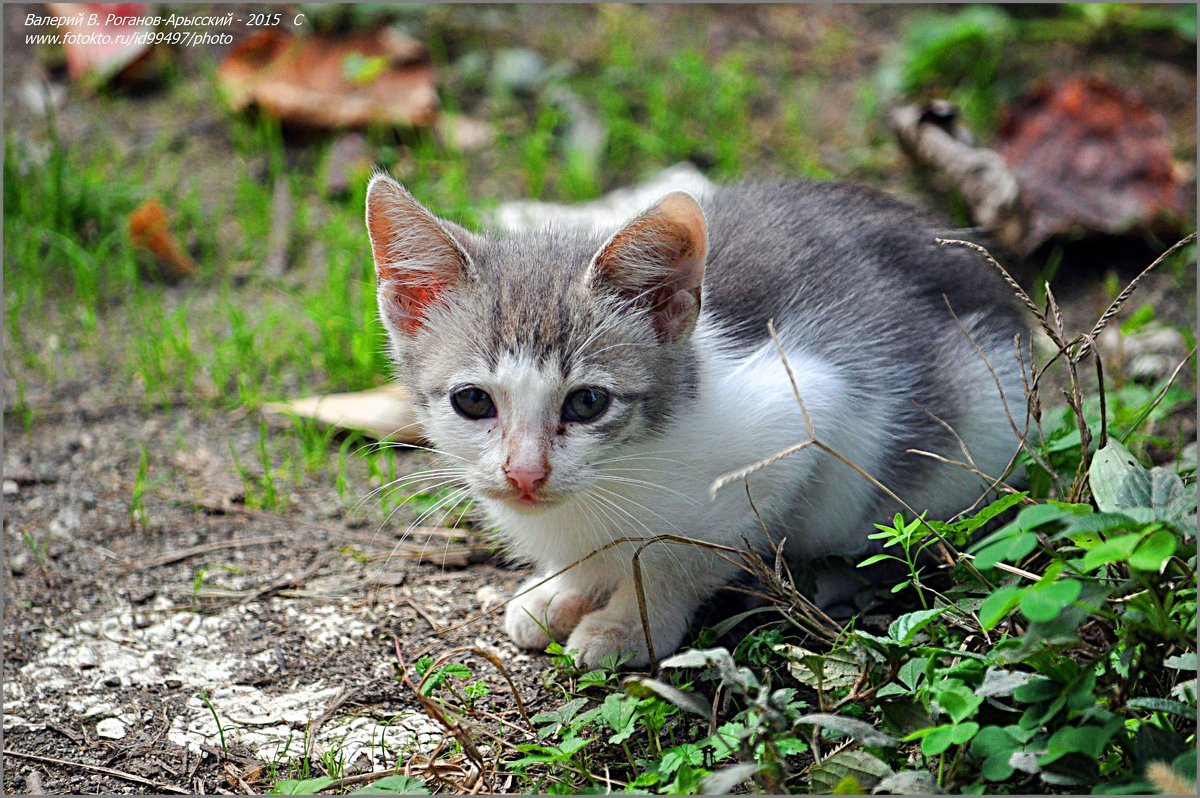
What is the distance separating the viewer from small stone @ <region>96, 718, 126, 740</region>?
2.31 metres

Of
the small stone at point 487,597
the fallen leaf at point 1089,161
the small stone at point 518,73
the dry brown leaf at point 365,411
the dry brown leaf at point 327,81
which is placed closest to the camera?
the small stone at point 487,597

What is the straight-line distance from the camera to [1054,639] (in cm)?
175

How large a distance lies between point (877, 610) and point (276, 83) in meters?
3.36

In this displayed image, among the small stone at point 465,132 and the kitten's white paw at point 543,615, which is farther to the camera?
the small stone at point 465,132

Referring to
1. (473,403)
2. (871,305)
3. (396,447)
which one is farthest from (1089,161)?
(473,403)

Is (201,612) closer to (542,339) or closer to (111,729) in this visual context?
(111,729)

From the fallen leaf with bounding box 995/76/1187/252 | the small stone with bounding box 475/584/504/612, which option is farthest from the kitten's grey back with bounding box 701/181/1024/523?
the fallen leaf with bounding box 995/76/1187/252

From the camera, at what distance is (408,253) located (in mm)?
2414

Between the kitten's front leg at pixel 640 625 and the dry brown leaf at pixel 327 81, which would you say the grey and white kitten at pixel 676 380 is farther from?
the dry brown leaf at pixel 327 81

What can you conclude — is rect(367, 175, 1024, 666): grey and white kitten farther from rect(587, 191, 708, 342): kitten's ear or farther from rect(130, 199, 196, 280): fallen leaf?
rect(130, 199, 196, 280): fallen leaf

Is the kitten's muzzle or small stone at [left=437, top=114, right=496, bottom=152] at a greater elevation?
small stone at [left=437, top=114, right=496, bottom=152]

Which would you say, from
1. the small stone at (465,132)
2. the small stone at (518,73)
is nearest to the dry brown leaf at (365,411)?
the small stone at (465,132)

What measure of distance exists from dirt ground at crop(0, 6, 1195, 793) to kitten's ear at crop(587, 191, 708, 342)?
0.88m

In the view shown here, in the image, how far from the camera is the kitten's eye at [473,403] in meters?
2.32
